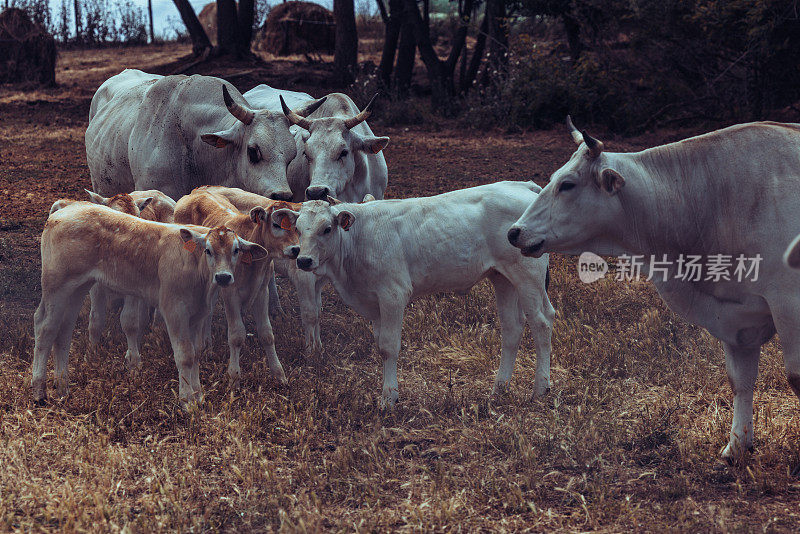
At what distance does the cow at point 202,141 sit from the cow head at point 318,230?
1.60 m

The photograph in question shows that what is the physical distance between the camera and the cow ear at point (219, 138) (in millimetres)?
7297

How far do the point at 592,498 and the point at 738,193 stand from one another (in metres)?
1.69

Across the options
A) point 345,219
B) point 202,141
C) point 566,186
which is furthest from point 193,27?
point 566,186

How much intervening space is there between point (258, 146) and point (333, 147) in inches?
24.4

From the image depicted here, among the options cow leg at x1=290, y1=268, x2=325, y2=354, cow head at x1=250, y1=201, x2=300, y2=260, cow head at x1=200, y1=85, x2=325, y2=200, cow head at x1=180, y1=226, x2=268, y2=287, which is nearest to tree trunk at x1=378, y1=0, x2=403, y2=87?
cow head at x1=200, y1=85, x2=325, y2=200

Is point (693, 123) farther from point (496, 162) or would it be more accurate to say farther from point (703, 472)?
point (703, 472)

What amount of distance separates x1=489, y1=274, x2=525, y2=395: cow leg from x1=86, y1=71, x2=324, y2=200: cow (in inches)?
81.5

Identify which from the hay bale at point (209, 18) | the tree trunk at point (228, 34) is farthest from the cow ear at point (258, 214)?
the hay bale at point (209, 18)

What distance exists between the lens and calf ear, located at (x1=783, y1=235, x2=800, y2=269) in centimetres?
297

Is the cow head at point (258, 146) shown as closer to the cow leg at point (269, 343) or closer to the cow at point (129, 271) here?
the cow leg at point (269, 343)

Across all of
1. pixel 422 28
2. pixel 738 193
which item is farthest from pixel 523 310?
pixel 422 28

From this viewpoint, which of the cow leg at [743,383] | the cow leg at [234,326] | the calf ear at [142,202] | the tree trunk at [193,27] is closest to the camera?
the cow leg at [743,383]

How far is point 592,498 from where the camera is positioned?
4.30 meters

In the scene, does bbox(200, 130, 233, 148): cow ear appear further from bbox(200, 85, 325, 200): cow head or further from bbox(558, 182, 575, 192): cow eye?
bbox(558, 182, 575, 192): cow eye
